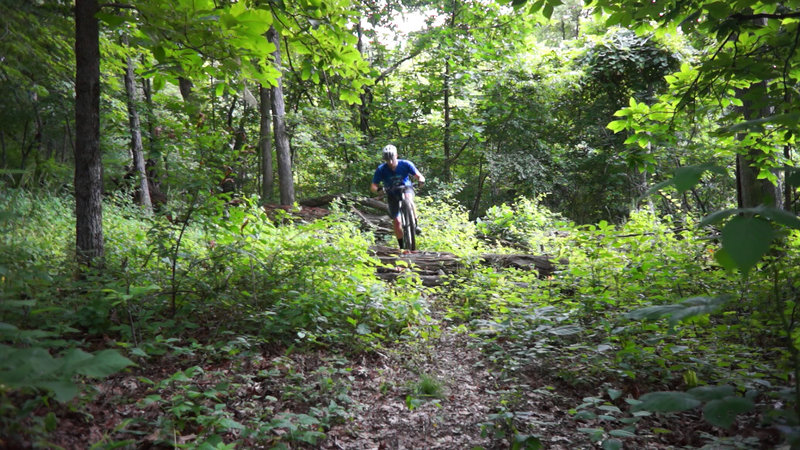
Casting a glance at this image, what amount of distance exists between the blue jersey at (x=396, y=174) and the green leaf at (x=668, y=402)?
22.4 ft

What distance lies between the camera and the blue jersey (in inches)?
322

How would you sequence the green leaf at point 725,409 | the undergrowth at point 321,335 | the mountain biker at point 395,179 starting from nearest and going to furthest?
the green leaf at point 725,409, the undergrowth at point 321,335, the mountain biker at point 395,179

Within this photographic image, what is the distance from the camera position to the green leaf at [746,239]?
1235 mm

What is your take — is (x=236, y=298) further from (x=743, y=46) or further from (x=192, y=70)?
(x=743, y=46)

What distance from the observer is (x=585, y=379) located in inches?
133

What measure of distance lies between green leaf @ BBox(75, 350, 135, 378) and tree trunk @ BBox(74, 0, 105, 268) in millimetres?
2616

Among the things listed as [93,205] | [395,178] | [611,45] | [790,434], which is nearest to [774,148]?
[790,434]

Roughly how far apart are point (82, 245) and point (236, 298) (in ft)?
4.59

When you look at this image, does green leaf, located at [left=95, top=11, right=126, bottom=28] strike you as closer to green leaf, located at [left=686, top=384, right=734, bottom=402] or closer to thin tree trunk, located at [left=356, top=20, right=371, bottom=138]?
green leaf, located at [left=686, top=384, right=734, bottom=402]

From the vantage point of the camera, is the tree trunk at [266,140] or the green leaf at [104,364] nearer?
the green leaf at [104,364]

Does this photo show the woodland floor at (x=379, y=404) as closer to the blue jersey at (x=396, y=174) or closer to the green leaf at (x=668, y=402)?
the green leaf at (x=668, y=402)

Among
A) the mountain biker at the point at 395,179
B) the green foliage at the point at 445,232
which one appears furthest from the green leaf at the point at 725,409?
the mountain biker at the point at 395,179

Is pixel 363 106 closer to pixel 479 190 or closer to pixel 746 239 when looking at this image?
pixel 479 190

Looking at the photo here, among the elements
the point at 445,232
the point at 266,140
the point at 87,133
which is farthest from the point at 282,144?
the point at 87,133
